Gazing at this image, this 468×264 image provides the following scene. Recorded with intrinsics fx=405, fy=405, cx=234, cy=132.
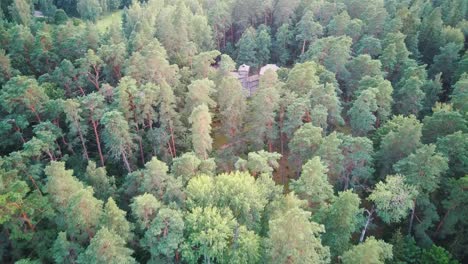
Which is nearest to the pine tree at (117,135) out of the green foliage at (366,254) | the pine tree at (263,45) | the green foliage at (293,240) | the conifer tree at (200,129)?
the conifer tree at (200,129)

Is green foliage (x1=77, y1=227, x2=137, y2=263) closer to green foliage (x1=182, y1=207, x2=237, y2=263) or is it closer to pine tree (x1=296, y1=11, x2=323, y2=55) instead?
green foliage (x1=182, y1=207, x2=237, y2=263)

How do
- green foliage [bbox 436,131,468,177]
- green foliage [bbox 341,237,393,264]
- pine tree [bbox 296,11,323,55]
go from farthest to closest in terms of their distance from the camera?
pine tree [bbox 296,11,323,55] → green foliage [bbox 436,131,468,177] → green foliage [bbox 341,237,393,264]

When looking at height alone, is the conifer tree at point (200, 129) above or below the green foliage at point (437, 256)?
above

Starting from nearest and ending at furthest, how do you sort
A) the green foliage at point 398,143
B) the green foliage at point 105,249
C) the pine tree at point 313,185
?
1. the green foliage at point 105,249
2. the pine tree at point 313,185
3. the green foliage at point 398,143

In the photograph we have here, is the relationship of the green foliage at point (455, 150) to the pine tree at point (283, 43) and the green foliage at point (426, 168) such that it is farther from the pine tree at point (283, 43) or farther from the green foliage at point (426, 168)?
the pine tree at point (283, 43)

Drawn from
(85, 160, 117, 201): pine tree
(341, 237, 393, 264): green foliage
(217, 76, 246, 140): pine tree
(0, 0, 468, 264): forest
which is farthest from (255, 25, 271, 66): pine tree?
Answer: (341, 237, 393, 264): green foliage

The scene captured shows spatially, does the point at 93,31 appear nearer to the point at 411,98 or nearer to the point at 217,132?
the point at 217,132

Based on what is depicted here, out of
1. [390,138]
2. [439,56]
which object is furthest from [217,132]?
[439,56]

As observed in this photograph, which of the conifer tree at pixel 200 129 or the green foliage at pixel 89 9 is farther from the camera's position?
the green foliage at pixel 89 9

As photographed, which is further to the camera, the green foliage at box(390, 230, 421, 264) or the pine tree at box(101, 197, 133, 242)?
the green foliage at box(390, 230, 421, 264)
